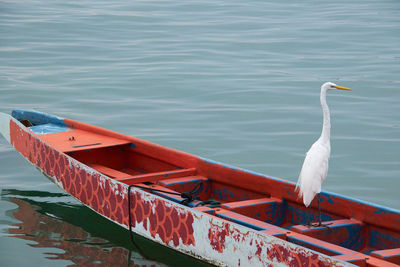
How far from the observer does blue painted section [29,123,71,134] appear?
1105 cm

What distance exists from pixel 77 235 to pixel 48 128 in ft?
8.26

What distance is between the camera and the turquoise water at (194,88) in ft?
33.3

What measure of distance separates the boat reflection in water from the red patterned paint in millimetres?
422

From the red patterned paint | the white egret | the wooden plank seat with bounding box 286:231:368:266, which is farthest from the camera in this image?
the red patterned paint

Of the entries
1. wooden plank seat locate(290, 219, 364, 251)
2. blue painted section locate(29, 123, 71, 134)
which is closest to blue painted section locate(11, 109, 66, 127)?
blue painted section locate(29, 123, 71, 134)

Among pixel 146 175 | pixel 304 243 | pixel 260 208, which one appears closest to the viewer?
pixel 304 243

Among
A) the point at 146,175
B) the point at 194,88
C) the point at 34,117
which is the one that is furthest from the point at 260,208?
the point at 194,88

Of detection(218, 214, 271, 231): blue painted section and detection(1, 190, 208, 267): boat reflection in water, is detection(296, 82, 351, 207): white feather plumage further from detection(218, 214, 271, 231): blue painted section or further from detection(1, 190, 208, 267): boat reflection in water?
detection(1, 190, 208, 267): boat reflection in water

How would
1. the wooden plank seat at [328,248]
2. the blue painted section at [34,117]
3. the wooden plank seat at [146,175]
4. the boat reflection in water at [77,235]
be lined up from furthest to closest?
the blue painted section at [34,117] < the wooden plank seat at [146,175] < the boat reflection in water at [77,235] < the wooden plank seat at [328,248]

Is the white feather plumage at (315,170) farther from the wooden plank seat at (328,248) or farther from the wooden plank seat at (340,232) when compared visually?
the wooden plank seat at (328,248)

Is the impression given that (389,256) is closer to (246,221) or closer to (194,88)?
(246,221)

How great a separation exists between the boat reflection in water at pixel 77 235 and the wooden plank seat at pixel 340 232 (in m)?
1.44

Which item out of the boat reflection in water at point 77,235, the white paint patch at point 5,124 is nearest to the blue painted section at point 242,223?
the boat reflection in water at point 77,235

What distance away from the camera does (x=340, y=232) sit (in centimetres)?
773
